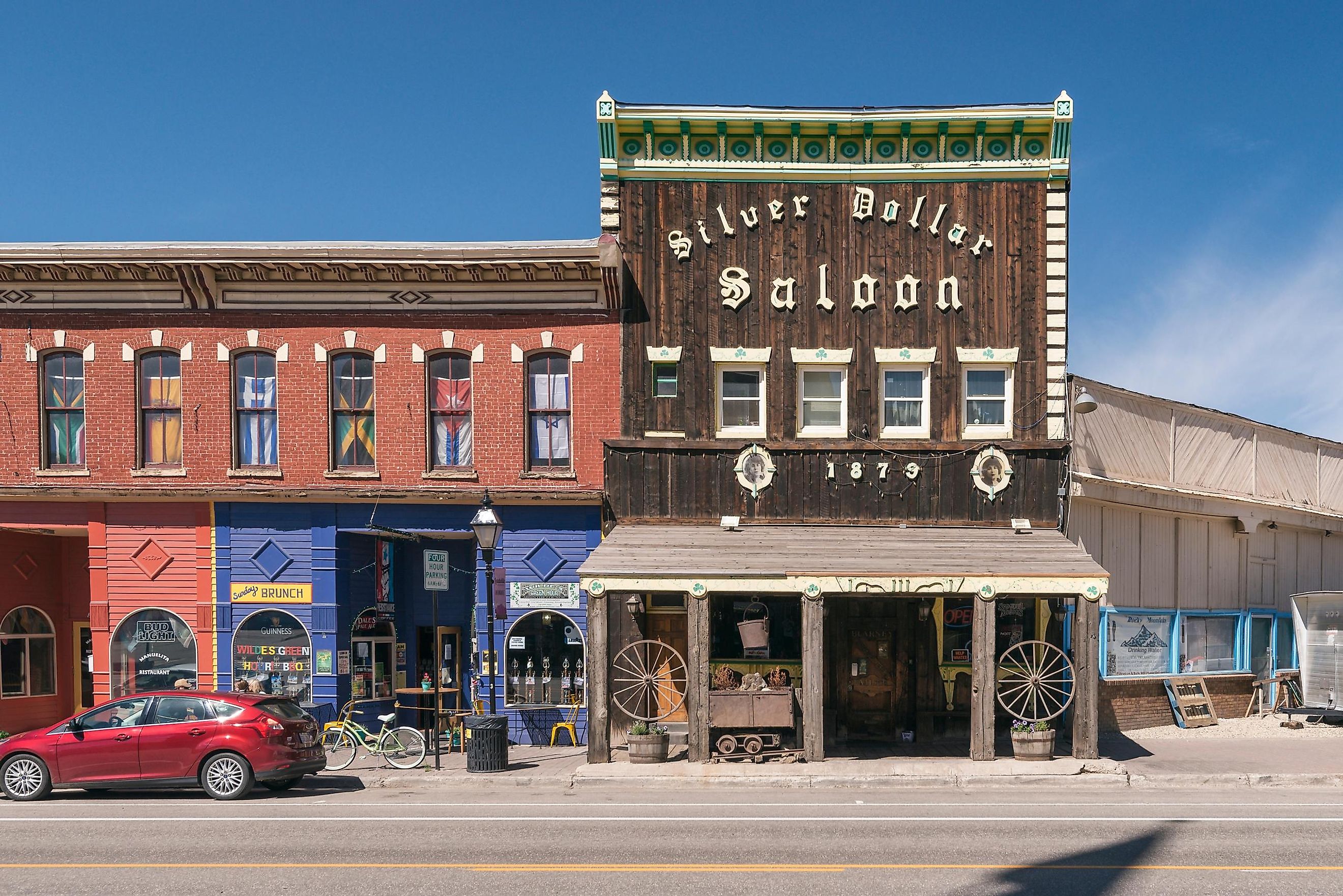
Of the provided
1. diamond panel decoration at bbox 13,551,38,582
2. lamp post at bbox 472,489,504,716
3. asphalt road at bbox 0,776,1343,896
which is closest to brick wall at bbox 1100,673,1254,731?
asphalt road at bbox 0,776,1343,896

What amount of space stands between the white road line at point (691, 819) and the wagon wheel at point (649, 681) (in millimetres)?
5795

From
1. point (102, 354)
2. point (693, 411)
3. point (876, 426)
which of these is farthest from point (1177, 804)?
point (102, 354)

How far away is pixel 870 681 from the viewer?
18734 millimetres

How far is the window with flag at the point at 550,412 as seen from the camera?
1938 centimetres

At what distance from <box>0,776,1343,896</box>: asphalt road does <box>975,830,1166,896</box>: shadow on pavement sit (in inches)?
1.2

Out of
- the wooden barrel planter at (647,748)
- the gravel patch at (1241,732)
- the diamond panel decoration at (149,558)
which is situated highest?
the diamond panel decoration at (149,558)

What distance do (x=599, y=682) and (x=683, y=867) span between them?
6.56 m

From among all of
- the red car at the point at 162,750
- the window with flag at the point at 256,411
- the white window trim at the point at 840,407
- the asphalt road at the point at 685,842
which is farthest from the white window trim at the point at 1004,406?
the window with flag at the point at 256,411

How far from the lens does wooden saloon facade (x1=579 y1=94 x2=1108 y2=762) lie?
1861 cm

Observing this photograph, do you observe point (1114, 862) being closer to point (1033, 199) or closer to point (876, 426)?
point (876, 426)

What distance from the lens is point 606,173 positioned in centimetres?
1914

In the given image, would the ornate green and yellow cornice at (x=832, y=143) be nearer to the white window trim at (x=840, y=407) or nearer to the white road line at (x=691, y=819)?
the white window trim at (x=840, y=407)

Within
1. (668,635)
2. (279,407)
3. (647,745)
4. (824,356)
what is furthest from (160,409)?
(824,356)

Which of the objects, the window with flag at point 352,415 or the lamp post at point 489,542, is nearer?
the lamp post at point 489,542
